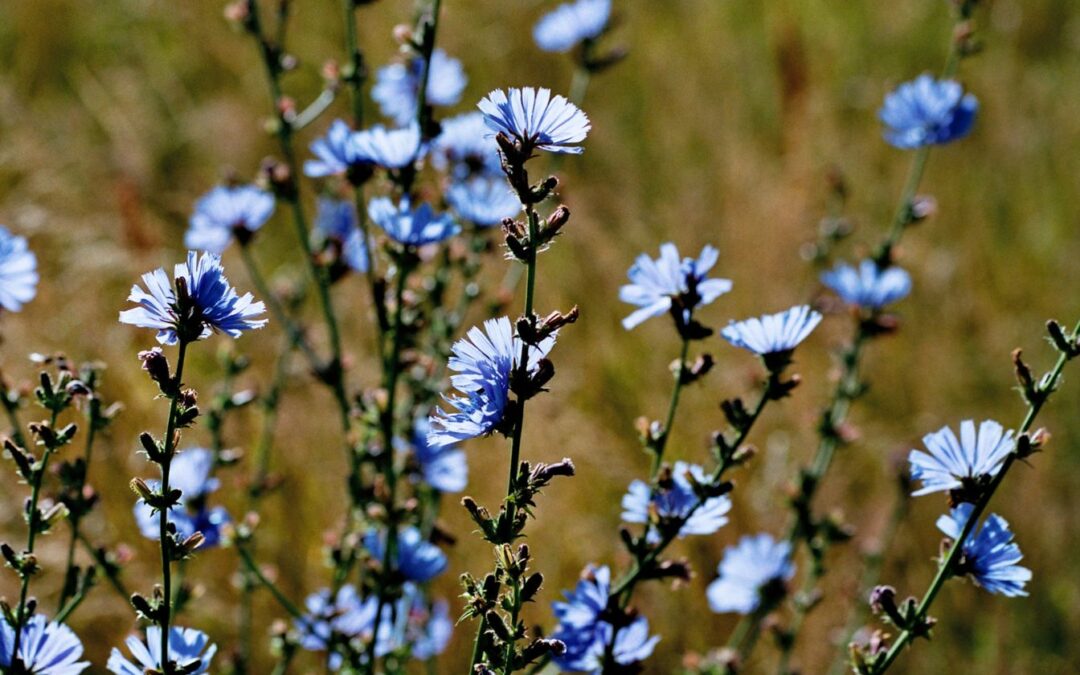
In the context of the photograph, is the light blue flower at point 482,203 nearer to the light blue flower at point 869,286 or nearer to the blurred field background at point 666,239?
the light blue flower at point 869,286

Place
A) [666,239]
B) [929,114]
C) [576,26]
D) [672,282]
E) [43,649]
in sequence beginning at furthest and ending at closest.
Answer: [666,239] → [576,26] → [929,114] → [672,282] → [43,649]

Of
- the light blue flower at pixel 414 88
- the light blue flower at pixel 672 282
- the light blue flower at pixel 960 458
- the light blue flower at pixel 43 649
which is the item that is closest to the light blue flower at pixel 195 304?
the light blue flower at pixel 43 649

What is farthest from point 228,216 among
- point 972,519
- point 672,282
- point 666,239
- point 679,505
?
point 666,239

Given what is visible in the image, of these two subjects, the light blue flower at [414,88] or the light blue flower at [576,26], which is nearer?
the light blue flower at [414,88]

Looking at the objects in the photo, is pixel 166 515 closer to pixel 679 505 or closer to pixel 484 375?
pixel 484 375

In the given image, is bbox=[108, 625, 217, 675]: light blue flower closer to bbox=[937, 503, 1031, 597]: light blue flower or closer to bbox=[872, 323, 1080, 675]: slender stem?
bbox=[872, 323, 1080, 675]: slender stem

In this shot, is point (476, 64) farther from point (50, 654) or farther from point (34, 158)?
point (50, 654)

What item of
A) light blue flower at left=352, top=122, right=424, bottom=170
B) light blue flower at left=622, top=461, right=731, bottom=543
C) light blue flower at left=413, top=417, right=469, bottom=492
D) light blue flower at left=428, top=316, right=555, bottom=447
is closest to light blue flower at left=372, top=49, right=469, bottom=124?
light blue flower at left=352, top=122, right=424, bottom=170
